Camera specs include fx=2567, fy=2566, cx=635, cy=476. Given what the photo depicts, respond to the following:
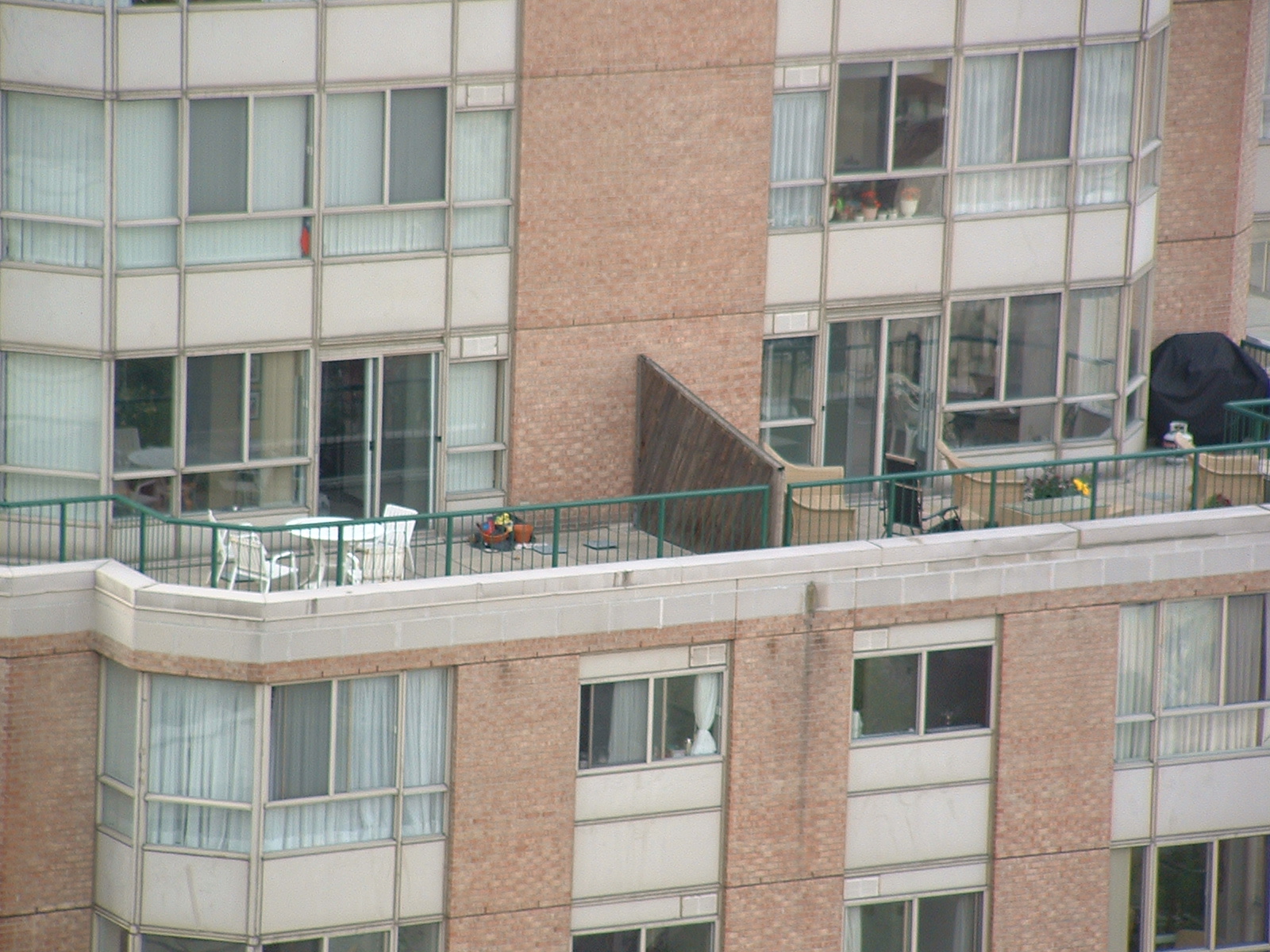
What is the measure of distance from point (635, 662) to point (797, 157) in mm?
6477

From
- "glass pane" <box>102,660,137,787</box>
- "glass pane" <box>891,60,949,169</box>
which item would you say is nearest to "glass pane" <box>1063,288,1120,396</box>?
"glass pane" <box>891,60,949,169</box>

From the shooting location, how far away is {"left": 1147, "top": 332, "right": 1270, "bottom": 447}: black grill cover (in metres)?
32.6

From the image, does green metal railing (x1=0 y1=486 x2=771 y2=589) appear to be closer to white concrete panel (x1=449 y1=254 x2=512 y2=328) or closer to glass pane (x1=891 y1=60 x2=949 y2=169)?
white concrete panel (x1=449 y1=254 x2=512 y2=328)

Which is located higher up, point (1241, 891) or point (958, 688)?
point (958, 688)

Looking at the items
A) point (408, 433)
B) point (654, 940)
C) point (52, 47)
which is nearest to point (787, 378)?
point (408, 433)

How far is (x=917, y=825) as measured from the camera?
1106 inches

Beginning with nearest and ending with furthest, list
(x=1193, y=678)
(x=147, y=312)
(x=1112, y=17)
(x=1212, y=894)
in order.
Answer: (x=147, y=312)
(x=1193, y=678)
(x=1212, y=894)
(x=1112, y=17)

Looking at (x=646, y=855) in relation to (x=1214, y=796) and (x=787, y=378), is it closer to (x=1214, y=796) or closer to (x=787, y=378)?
(x=787, y=378)

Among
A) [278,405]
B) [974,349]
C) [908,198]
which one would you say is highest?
[908,198]

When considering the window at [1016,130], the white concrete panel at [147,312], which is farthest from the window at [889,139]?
the white concrete panel at [147,312]

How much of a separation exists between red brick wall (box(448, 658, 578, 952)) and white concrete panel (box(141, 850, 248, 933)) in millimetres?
2213

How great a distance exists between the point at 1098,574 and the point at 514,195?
7.60 meters

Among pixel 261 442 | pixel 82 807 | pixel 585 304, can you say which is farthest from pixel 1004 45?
pixel 82 807

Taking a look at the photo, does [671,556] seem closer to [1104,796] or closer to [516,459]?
[516,459]
